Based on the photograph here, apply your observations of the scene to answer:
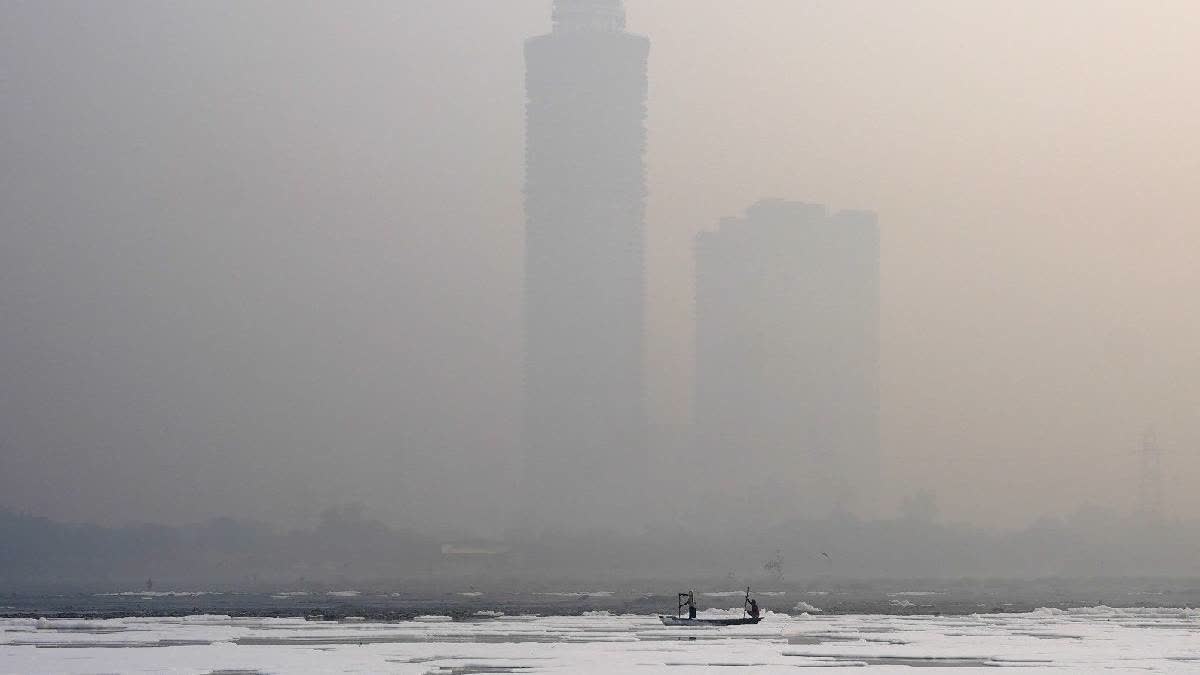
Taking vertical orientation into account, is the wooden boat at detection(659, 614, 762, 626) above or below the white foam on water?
above

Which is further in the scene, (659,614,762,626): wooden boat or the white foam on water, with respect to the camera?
(659,614,762,626): wooden boat

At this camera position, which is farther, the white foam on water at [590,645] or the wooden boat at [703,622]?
the wooden boat at [703,622]

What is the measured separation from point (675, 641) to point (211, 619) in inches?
2122

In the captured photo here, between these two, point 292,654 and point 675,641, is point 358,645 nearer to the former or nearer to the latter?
point 292,654

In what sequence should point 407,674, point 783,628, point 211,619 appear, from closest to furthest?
point 407,674, point 783,628, point 211,619

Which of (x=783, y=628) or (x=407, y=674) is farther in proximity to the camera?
(x=783, y=628)

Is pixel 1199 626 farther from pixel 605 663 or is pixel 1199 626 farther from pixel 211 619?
pixel 211 619

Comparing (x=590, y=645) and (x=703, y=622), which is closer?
(x=590, y=645)

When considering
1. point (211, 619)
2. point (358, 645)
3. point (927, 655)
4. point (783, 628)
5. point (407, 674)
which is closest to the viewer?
point (407, 674)

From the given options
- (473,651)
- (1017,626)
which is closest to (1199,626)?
(1017,626)

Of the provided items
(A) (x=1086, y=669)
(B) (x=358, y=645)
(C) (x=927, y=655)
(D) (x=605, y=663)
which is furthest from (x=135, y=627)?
(A) (x=1086, y=669)

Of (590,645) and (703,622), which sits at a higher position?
(703,622)

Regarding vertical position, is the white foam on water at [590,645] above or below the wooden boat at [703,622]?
below

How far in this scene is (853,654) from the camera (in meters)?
75.2
